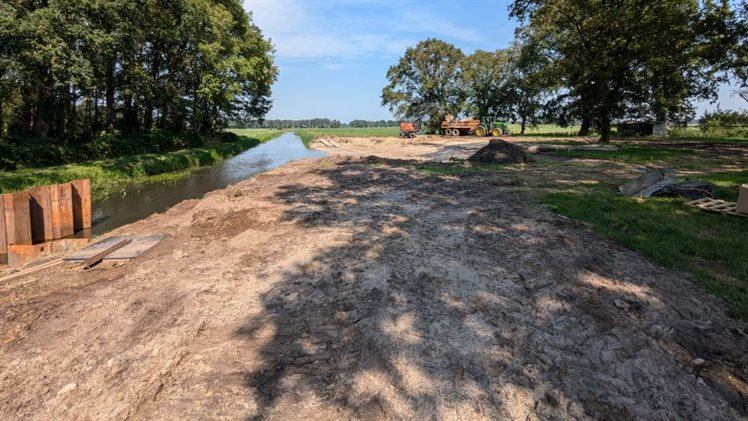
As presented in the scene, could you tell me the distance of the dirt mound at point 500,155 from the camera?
53.2 ft

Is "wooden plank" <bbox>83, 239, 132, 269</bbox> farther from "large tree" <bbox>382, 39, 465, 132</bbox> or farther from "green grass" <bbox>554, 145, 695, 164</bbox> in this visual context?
"large tree" <bbox>382, 39, 465, 132</bbox>

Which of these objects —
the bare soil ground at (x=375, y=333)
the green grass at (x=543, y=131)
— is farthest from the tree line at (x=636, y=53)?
the bare soil ground at (x=375, y=333)

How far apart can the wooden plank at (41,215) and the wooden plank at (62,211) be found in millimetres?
118

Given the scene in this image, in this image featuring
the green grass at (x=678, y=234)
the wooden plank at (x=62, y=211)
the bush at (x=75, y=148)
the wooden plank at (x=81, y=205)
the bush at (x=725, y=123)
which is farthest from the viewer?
the bush at (x=725, y=123)

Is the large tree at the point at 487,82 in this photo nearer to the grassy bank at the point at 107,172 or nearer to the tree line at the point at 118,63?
the tree line at the point at 118,63

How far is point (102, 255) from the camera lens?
6184mm

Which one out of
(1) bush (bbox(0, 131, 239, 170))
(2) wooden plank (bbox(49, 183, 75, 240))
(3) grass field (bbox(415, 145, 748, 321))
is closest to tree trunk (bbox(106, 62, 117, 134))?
(1) bush (bbox(0, 131, 239, 170))

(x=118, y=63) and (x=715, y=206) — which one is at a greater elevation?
(x=118, y=63)

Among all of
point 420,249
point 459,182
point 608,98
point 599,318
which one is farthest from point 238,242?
point 608,98

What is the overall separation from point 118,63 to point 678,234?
25667mm

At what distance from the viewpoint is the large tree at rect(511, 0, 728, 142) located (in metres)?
20.3

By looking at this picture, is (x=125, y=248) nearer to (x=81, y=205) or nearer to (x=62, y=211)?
(x=62, y=211)

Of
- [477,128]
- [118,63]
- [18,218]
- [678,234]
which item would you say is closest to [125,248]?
[18,218]

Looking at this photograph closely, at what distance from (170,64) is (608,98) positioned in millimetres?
29701
